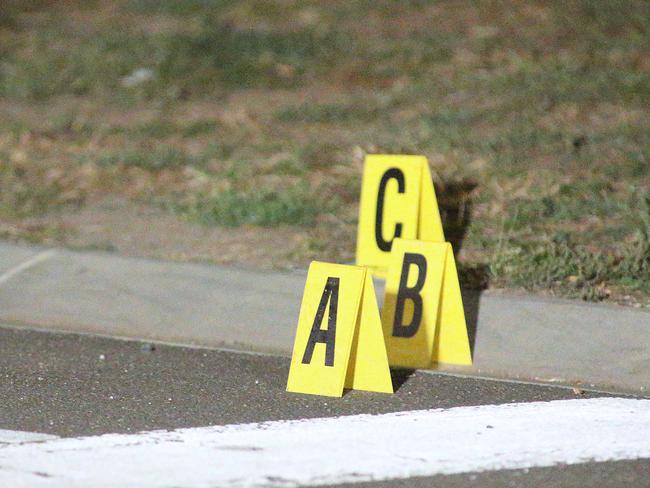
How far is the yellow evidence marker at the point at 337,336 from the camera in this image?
5.24 m

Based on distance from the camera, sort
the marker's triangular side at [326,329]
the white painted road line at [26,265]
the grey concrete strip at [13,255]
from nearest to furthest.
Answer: the marker's triangular side at [326,329] → the white painted road line at [26,265] → the grey concrete strip at [13,255]

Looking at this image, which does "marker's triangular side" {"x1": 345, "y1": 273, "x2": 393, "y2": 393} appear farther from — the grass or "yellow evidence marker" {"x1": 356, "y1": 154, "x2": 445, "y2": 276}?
the grass

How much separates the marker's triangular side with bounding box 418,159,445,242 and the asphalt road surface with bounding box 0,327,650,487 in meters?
1.28

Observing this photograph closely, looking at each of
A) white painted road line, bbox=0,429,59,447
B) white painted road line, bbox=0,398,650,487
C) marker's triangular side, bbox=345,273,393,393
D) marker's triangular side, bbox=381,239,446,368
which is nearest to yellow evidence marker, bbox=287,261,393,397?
marker's triangular side, bbox=345,273,393,393

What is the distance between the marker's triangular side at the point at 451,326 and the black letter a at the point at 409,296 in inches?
4.6

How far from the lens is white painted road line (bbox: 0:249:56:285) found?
708 cm

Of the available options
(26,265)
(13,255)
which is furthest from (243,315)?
(13,255)

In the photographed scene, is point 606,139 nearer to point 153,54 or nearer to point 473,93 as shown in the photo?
point 473,93

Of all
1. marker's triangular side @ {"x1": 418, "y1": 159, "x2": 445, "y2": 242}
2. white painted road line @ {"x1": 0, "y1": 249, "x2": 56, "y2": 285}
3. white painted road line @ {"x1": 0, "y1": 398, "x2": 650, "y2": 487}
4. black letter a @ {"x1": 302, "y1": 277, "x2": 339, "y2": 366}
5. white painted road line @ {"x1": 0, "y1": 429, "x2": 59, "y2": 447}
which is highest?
marker's triangular side @ {"x1": 418, "y1": 159, "x2": 445, "y2": 242}

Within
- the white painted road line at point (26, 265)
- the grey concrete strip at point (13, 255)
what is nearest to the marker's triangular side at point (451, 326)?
the white painted road line at point (26, 265)

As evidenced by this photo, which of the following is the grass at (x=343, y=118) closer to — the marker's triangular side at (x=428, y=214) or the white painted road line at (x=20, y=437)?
the marker's triangular side at (x=428, y=214)

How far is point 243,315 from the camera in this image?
6.44 metres

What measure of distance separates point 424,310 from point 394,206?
1.13 metres

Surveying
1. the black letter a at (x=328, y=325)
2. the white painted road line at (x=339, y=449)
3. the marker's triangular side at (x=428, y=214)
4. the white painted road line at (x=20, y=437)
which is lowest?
the white painted road line at (x=20, y=437)
